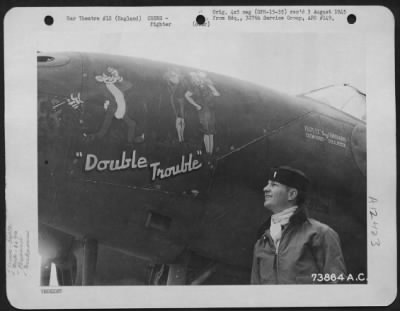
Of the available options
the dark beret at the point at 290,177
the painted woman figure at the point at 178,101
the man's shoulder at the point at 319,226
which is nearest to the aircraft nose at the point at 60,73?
the painted woman figure at the point at 178,101

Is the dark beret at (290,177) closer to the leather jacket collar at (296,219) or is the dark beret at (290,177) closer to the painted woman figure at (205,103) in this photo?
the leather jacket collar at (296,219)

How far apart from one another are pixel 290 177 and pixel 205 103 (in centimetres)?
25

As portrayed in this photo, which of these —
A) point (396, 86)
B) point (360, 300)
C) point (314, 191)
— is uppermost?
point (396, 86)

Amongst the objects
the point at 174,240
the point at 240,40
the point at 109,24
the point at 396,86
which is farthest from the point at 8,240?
the point at 396,86

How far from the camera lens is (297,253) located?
1.19m

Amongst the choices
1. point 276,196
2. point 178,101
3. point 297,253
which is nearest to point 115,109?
point 178,101

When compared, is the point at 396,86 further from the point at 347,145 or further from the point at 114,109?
the point at 114,109

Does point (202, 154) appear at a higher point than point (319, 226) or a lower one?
higher

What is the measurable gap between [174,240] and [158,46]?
43 centimetres

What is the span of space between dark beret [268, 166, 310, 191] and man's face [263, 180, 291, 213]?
0.04 ft

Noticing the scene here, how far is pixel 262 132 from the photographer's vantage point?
116cm

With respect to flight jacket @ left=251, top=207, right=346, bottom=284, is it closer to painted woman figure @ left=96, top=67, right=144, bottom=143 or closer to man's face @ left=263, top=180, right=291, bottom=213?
man's face @ left=263, top=180, right=291, bottom=213

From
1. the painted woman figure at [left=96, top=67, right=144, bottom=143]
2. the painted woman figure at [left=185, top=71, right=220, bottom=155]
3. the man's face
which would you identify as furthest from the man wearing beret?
the painted woman figure at [left=96, top=67, right=144, bottom=143]

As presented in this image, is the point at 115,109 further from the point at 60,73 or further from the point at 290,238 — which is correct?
the point at 290,238
